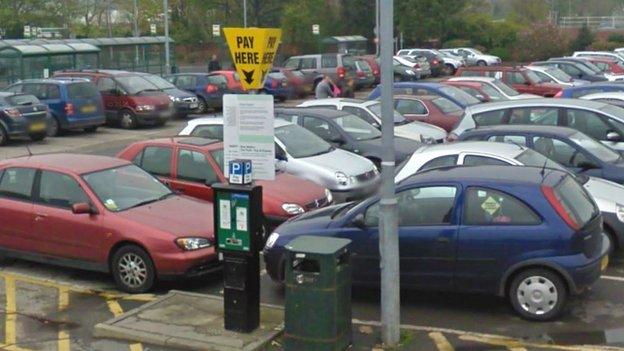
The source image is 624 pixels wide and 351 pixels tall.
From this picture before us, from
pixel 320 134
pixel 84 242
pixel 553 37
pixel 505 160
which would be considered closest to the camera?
pixel 84 242

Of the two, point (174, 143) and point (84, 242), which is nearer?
point (84, 242)

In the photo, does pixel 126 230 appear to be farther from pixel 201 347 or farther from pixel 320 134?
pixel 320 134

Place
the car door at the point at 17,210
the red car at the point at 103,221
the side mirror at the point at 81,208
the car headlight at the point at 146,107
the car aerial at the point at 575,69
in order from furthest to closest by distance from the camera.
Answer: the car aerial at the point at 575,69, the car headlight at the point at 146,107, the car door at the point at 17,210, the side mirror at the point at 81,208, the red car at the point at 103,221

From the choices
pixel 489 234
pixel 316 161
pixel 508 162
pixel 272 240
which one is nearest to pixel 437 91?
pixel 316 161

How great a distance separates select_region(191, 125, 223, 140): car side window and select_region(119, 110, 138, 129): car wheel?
12.1 meters

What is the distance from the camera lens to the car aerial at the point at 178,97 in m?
28.9

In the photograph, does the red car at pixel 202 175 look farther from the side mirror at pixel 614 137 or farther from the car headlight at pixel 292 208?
the side mirror at pixel 614 137

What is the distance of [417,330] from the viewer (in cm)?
884

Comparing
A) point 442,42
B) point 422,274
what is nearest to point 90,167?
point 422,274

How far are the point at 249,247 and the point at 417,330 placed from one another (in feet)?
5.95

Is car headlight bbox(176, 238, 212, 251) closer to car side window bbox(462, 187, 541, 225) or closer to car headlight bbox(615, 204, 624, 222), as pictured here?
car side window bbox(462, 187, 541, 225)

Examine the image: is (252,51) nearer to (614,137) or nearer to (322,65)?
(614,137)

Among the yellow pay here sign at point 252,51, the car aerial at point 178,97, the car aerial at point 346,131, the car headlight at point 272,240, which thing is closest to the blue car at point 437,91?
the car aerial at point 346,131

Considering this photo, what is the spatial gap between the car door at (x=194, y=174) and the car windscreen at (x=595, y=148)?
5.07 meters
